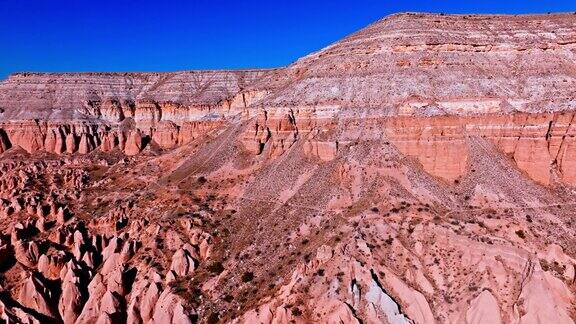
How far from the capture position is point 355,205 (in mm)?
48719

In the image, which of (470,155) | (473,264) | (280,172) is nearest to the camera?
(473,264)

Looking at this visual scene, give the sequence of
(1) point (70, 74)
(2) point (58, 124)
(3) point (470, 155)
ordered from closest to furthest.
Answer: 1. (3) point (470, 155)
2. (2) point (58, 124)
3. (1) point (70, 74)

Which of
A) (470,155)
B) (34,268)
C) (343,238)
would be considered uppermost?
(470,155)

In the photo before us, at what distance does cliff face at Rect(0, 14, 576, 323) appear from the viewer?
40.4m

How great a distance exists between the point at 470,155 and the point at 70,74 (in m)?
89.1

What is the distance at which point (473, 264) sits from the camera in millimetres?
41375

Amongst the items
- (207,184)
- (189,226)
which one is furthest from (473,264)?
(207,184)

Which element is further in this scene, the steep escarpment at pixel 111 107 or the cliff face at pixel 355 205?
the steep escarpment at pixel 111 107

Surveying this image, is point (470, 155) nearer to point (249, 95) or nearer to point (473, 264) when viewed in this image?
point (473, 264)

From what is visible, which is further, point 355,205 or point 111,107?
point 111,107

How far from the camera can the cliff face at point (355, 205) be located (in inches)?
1590

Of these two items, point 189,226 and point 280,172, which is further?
point 280,172

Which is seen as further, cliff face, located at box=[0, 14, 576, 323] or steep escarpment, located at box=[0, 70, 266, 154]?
steep escarpment, located at box=[0, 70, 266, 154]

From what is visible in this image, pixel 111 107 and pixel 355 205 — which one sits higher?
pixel 111 107
